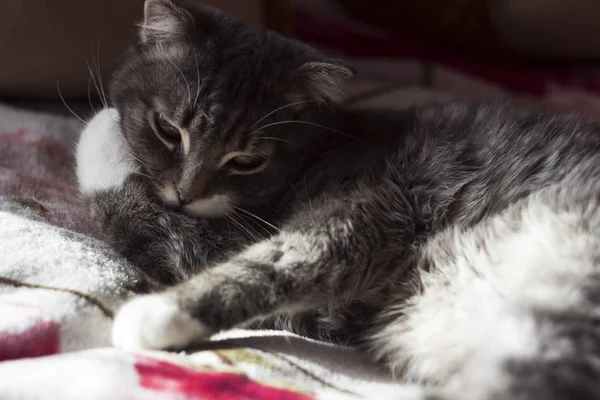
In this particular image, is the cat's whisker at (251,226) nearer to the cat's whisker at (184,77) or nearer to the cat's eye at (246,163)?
the cat's eye at (246,163)

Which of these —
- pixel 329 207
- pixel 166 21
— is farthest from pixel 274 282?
pixel 166 21

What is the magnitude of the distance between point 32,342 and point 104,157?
1.55ft

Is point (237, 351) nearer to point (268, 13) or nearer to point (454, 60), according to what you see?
point (268, 13)

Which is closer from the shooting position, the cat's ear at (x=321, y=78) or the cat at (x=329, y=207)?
the cat at (x=329, y=207)

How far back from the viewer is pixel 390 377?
0.91 metres

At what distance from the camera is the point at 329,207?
3.39 feet

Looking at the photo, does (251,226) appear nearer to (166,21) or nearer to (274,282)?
(274,282)

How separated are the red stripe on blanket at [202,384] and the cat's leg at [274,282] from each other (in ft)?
0.29

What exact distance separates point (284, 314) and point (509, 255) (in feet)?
1.22

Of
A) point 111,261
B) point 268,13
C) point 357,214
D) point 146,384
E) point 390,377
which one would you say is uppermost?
point 268,13

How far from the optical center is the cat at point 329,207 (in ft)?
2.78

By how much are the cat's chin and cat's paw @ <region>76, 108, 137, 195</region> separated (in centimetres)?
14

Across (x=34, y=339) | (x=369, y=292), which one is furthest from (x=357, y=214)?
(x=34, y=339)

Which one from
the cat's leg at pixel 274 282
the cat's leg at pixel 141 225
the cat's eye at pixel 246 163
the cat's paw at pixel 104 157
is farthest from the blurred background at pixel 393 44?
the cat's leg at pixel 274 282
